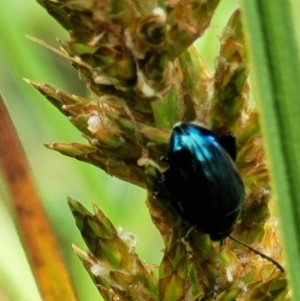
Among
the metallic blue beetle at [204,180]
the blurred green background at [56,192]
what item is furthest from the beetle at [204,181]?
the blurred green background at [56,192]

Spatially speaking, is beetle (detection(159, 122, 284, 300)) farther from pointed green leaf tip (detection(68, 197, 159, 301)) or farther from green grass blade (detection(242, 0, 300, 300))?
green grass blade (detection(242, 0, 300, 300))

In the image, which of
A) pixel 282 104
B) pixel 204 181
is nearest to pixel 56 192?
pixel 204 181

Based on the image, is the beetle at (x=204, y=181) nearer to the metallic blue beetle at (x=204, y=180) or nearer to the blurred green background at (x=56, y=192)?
the metallic blue beetle at (x=204, y=180)

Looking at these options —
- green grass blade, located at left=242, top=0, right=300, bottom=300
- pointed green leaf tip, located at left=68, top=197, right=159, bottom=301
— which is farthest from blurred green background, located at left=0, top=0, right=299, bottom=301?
green grass blade, located at left=242, top=0, right=300, bottom=300

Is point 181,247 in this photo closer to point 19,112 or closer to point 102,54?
point 102,54

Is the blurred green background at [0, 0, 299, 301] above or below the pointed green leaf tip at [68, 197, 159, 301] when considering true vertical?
above

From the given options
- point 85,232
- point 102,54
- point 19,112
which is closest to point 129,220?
point 85,232
